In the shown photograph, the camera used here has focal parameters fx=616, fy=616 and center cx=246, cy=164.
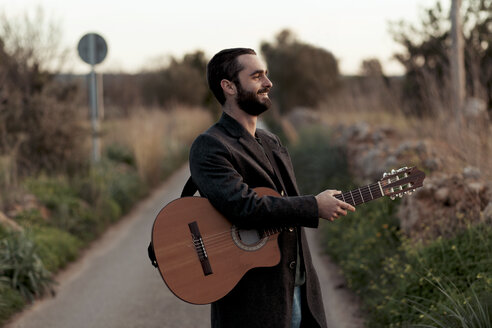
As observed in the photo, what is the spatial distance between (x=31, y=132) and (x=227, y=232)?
8.31 m

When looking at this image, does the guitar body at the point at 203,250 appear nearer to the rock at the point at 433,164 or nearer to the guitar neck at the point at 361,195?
the guitar neck at the point at 361,195

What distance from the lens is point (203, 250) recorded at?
2629mm

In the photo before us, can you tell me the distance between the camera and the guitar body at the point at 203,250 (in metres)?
2.61

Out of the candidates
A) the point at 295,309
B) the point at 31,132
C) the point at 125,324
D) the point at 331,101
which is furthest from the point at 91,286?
the point at 331,101

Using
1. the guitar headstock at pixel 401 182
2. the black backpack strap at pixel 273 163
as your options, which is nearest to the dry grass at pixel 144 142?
the black backpack strap at pixel 273 163

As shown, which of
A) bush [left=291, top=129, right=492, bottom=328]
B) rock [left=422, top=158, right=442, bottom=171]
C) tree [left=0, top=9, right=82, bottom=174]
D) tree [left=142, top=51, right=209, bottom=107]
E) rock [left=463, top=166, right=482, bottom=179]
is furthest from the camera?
tree [left=142, top=51, right=209, bottom=107]

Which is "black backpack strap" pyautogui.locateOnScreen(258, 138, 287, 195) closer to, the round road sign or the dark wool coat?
the dark wool coat

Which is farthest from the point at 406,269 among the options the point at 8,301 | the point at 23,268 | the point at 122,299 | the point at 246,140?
the point at 23,268

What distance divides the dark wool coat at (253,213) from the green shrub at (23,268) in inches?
127

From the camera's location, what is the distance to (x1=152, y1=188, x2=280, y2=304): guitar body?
261 cm

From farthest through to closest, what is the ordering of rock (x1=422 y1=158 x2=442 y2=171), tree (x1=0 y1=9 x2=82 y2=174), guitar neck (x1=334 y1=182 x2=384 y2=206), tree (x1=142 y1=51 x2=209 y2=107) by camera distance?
tree (x1=142 y1=51 x2=209 y2=107) < tree (x1=0 y1=9 x2=82 y2=174) < rock (x1=422 y1=158 x2=442 y2=171) < guitar neck (x1=334 y1=182 x2=384 y2=206)

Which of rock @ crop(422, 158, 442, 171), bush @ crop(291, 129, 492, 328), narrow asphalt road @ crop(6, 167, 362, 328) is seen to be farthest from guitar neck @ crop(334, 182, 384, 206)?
rock @ crop(422, 158, 442, 171)

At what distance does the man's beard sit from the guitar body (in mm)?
373

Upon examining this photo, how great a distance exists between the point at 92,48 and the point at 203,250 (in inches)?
321
